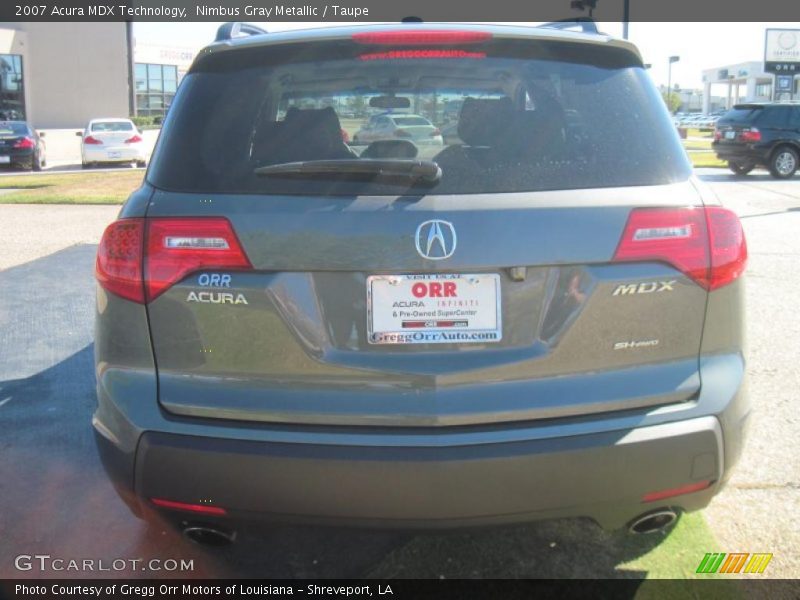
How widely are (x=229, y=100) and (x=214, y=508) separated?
1.25 m

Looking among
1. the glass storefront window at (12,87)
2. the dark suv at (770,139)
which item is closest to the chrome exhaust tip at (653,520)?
the dark suv at (770,139)

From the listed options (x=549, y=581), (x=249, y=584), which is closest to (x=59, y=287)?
(x=249, y=584)

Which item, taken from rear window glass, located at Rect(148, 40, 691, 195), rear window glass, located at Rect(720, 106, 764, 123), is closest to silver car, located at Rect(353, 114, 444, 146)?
rear window glass, located at Rect(148, 40, 691, 195)

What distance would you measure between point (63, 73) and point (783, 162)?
118ft

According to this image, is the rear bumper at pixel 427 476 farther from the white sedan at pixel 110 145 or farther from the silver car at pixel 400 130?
the white sedan at pixel 110 145

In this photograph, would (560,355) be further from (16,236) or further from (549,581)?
(16,236)

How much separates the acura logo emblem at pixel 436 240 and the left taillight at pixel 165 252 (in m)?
0.50

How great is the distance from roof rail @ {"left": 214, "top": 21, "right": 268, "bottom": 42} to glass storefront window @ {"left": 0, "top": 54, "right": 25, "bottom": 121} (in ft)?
140

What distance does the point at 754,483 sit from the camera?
Answer: 11.7 feet

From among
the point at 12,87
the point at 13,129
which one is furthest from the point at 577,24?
the point at 12,87

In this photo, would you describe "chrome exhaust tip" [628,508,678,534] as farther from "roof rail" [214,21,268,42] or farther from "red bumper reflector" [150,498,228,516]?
"roof rail" [214,21,268,42]

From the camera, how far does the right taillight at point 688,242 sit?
91.4 inches

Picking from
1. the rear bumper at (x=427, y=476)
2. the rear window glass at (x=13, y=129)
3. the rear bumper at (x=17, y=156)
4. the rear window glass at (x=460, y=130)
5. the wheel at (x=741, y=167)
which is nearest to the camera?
the rear bumper at (x=427, y=476)

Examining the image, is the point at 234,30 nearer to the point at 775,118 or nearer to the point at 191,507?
the point at 191,507
